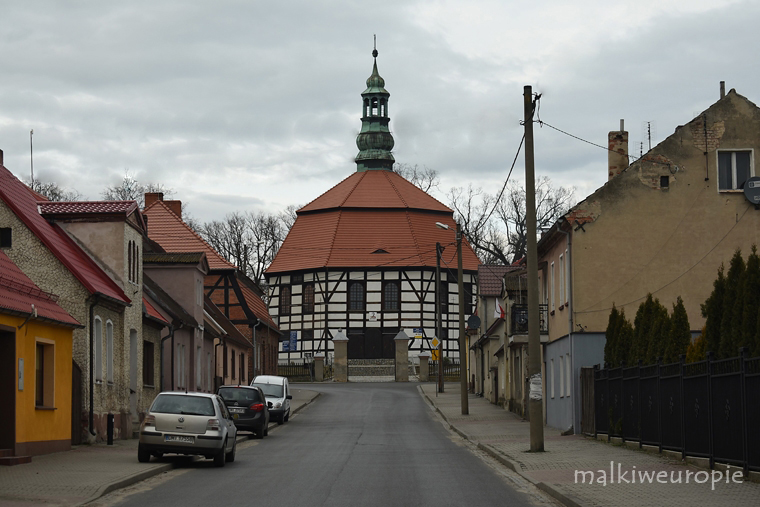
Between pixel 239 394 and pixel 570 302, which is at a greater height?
pixel 570 302

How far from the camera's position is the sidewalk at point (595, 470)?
13125 millimetres

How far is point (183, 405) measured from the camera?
790 inches

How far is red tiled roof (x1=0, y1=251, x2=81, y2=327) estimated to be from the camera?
64.1ft

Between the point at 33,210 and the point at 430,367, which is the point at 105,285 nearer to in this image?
the point at 33,210

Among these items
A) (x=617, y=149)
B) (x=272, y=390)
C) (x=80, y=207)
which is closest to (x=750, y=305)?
(x=80, y=207)

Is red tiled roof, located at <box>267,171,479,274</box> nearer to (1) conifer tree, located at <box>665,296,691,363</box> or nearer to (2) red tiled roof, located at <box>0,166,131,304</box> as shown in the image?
(2) red tiled roof, located at <box>0,166,131,304</box>

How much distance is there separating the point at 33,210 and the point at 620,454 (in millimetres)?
14630

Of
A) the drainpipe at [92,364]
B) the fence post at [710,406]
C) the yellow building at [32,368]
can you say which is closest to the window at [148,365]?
the drainpipe at [92,364]

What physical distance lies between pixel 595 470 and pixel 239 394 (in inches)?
571

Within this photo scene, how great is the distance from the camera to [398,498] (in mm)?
14141

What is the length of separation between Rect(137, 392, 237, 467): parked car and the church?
5563cm

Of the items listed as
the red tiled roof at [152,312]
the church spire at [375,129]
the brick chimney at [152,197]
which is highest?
the church spire at [375,129]

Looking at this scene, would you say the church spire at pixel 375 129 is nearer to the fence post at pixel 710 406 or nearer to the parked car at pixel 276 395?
the parked car at pixel 276 395

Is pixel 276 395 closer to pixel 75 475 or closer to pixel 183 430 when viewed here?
pixel 183 430
